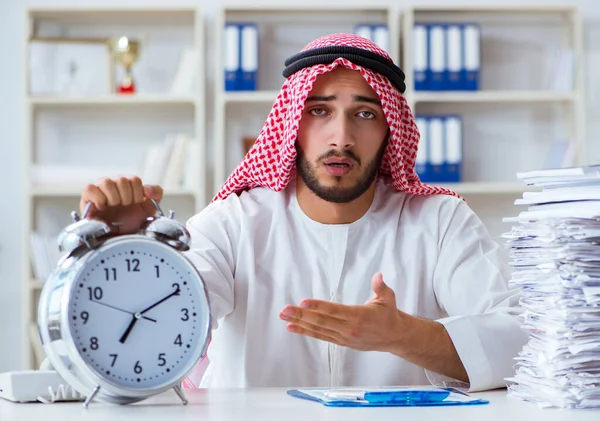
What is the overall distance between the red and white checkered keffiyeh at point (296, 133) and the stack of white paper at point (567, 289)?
801 millimetres

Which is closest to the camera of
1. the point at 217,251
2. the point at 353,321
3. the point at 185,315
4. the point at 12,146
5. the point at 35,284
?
the point at 185,315

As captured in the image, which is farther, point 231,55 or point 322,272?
point 231,55

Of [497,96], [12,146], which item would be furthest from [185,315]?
[12,146]

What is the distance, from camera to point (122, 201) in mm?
1373

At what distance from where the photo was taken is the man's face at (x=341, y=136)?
6.76ft

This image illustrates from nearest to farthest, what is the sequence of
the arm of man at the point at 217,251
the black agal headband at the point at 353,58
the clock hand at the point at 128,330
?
the clock hand at the point at 128,330, the arm of man at the point at 217,251, the black agal headband at the point at 353,58

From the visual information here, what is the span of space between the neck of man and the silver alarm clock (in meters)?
0.86

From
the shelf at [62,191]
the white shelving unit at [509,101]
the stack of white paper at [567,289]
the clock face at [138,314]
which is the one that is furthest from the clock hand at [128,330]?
the white shelving unit at [509,101]

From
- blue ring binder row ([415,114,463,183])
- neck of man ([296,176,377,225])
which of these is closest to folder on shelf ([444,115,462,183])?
blue ring binder row ([415,114,463,183])

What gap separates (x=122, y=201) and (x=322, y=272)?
0.79 metres

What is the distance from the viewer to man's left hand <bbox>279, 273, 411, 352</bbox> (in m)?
1.31

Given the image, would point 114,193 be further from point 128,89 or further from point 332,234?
point 128,89

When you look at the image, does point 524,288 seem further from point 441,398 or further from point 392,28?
point 392,28

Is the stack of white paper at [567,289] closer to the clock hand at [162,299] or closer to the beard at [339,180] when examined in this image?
the clock hand at [162,299]
